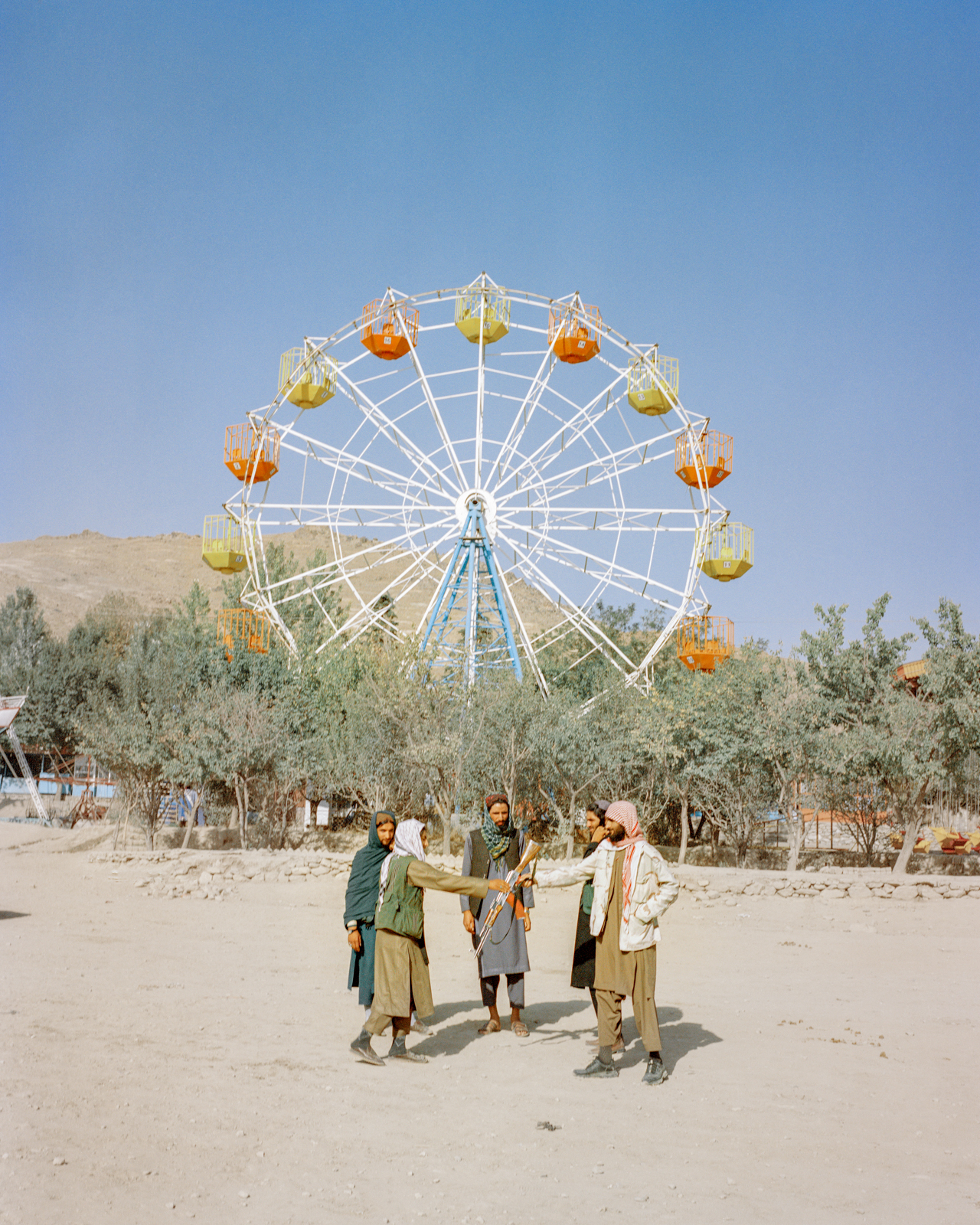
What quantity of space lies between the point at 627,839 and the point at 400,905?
154 centimetres

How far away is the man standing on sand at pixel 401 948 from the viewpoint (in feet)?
22.0

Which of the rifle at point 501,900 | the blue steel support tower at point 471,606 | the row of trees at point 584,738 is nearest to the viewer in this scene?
the rifle at point 501,900

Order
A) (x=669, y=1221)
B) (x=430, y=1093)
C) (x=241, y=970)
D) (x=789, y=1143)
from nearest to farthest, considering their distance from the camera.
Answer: (x=669, y=1221) → (x=789, y=1143) → (x=430, y=1093) → (x=241, y=970)

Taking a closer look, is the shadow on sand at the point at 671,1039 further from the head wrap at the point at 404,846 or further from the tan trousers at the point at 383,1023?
the head wrap at the point at 404,846

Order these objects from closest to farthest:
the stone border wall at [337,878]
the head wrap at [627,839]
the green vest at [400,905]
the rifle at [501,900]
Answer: the head wrap at [627,839]
the green vest at [400,905]
the rifle at [501,900]
the stone border wall at [337,878]

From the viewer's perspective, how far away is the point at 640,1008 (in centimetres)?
632

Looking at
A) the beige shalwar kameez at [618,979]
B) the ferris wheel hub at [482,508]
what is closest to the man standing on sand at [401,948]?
the beige shalwar kameez at [618,979]

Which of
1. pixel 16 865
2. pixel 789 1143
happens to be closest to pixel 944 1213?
pixel 789 1143

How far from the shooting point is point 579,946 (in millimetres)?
7434

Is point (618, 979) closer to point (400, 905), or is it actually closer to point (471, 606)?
point (400, 905)

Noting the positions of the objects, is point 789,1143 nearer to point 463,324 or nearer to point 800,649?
point 800,649

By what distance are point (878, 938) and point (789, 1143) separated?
10.0 meters

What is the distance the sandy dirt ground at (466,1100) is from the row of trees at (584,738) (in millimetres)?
12295

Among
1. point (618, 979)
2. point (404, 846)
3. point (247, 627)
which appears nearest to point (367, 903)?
point (404, 846)
